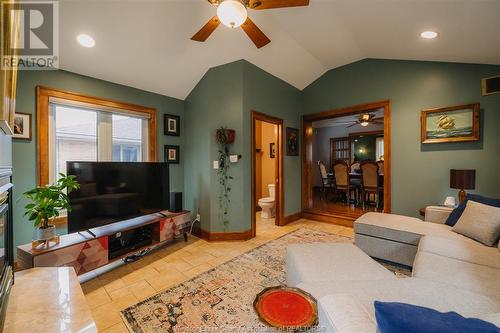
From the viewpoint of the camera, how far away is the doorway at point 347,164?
13.1 ft

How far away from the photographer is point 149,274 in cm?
238

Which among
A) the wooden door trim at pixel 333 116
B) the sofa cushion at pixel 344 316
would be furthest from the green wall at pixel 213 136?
the sofa cushion at pixel 344 316

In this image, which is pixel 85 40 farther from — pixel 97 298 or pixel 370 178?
pixel 370 178

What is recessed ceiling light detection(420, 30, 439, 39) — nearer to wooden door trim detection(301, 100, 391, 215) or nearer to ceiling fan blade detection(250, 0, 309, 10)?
wooden door trim detection(301, 100, 391, 215)

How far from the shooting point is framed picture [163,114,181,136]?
3.64m

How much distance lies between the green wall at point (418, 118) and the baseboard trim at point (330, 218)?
2.61ft

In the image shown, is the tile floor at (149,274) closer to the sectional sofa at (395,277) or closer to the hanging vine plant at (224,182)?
the hanging vine plant at (224,182)

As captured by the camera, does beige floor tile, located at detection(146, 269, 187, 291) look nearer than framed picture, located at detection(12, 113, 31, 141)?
A: Yes

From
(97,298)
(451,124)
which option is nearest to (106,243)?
(97,298)

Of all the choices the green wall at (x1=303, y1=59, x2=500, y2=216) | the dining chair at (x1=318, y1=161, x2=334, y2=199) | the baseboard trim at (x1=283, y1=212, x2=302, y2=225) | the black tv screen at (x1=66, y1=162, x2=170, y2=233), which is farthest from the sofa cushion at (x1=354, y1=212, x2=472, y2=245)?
the dining chair at (x1=318, y1=161, x2=334, y2=199)

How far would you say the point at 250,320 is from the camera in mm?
1664

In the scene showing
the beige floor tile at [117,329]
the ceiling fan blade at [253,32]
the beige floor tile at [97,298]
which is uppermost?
the ceiling fan blade at [253,32]

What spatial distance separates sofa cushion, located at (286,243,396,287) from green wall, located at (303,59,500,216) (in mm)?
2241

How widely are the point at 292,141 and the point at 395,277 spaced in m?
3.20
